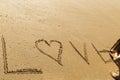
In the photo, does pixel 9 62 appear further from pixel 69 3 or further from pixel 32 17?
pixel 69 3

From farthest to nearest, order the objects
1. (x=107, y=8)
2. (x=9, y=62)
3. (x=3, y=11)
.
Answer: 1. (x=107, y=8)
2. (x=3, y=11)
3. (x=9, y=62)

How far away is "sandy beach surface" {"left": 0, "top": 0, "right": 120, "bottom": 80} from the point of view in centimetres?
253

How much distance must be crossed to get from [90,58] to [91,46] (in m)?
0.11

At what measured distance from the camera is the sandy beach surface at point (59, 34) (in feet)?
8.30

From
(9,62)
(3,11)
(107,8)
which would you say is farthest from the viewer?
(107,8)

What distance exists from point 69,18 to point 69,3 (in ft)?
0.44

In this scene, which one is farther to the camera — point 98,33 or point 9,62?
point 98,33

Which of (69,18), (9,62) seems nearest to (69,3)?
(69,18)

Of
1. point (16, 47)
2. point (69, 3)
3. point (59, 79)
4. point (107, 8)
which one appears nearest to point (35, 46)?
point (16, 47)

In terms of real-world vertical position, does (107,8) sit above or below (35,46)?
above

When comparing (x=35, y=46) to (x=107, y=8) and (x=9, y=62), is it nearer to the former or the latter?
(x=9, y=62)

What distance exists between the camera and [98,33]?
277 centimetres

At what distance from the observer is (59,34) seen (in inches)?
105

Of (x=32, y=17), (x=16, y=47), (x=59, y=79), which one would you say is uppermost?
(x=32, y=17)
